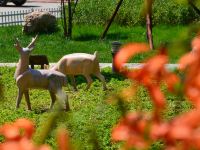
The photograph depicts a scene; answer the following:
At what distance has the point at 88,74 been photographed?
9898 millimetres

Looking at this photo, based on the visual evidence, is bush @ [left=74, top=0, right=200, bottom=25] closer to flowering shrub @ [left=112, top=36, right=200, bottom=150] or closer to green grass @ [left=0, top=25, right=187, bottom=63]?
green grass @ [left=0, top=25, right=187, bottom=63]

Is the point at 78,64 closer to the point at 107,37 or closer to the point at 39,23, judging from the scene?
the point at 107,37

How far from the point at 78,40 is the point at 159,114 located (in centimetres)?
1429

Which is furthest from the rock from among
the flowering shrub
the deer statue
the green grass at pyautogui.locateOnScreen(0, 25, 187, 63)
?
the flowering shrub

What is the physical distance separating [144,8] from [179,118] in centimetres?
14

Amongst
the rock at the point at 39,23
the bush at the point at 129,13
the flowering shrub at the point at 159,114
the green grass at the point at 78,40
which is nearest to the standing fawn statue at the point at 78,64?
the green grass at the point at 78,40

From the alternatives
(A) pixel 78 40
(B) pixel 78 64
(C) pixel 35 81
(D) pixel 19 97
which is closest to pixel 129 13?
(A) pixel 78 40

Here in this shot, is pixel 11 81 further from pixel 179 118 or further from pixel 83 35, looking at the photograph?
pixel 179 118

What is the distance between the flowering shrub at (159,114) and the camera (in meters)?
0.55

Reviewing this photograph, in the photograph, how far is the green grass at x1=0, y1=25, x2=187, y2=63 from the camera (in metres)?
13.1

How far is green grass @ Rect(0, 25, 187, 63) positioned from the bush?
37 cm

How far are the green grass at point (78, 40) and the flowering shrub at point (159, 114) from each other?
11296 millimetres

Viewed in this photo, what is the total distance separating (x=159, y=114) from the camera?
0.58 metres

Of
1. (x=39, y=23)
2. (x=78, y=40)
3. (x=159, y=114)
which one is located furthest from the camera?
A: (x=39, y=23)
